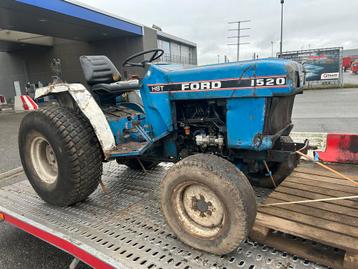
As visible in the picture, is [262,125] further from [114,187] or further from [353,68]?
[353,68]

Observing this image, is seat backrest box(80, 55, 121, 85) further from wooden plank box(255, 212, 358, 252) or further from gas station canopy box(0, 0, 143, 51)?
gas station canopy box(0, 0, 143, 51)

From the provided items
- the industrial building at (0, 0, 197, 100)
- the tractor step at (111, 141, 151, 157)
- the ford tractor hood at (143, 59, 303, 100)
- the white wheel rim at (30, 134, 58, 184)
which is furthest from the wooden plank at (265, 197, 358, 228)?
the industrial building at (0, 0, 197, 100)

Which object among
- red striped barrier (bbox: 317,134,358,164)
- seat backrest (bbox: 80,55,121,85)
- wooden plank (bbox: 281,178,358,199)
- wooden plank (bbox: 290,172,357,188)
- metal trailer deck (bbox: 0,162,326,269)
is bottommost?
metal trailer deck (bbox: 0,162,326,269)

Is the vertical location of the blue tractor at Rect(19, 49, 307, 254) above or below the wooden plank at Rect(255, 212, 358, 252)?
above

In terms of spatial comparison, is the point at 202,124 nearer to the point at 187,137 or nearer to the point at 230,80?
the point at 187,137

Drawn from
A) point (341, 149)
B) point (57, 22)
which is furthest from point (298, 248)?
point (57, 22)

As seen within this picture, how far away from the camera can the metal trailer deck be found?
1.82 m

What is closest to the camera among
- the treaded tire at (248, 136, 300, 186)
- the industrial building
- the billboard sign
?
the treaded tire at (248, 136, 300, 186)

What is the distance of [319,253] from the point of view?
5.78ft

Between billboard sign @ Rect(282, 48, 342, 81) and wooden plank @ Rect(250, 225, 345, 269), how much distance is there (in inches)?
726

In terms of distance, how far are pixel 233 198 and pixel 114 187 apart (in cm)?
178

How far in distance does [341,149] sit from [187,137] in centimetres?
176

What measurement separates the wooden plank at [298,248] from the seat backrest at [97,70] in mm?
2297

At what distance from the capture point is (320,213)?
204 cm
